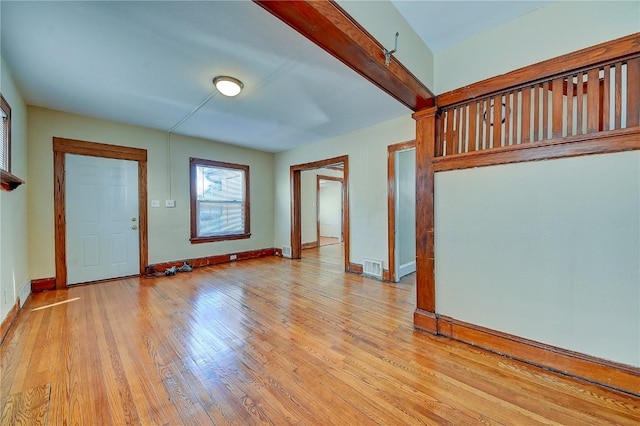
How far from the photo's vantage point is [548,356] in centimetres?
175

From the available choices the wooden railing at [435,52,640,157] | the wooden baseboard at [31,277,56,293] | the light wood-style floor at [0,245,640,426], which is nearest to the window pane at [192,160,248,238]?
the wooden baseboard at [31,277,56,293]

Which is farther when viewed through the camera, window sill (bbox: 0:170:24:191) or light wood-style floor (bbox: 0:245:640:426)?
window sill (bbox: 0:170:24:191)

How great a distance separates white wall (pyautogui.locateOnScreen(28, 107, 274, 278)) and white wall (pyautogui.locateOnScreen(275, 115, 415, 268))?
1917mm

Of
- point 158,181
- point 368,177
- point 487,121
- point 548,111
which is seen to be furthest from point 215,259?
point 548,111

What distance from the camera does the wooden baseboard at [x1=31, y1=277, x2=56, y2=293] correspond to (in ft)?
11.1

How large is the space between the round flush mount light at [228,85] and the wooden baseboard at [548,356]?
295cm

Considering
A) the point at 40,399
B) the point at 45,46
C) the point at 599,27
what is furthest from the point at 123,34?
the point at 599,27

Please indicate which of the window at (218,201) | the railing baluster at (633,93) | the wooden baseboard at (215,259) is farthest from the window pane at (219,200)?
the railing baluster at (633,93)

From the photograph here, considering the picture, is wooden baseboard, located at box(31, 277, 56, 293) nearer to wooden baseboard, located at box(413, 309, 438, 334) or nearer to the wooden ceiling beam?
the wooden ceiling beam

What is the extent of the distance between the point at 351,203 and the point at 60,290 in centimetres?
433

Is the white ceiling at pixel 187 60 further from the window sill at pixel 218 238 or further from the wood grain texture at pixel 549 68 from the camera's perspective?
the window sill at pixel 218 238

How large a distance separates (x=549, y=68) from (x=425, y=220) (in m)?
1.33

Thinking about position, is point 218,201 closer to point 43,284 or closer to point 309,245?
point 43,284

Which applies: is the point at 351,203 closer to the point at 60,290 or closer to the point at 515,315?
the point at 515,315
